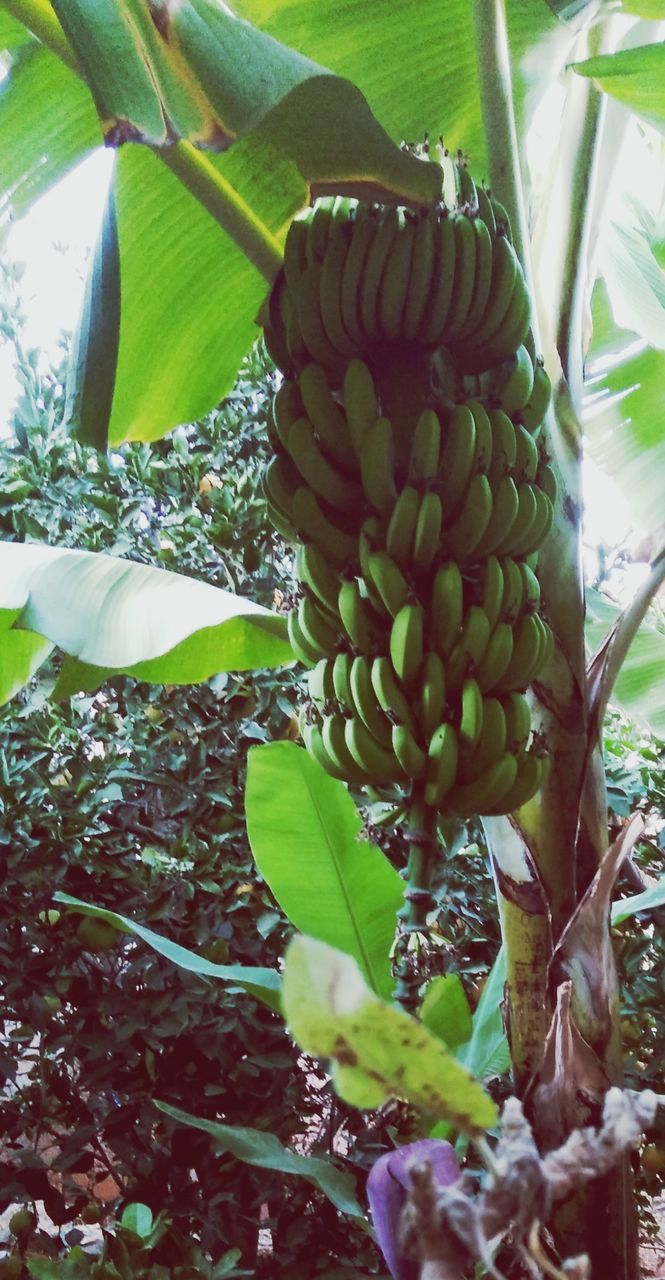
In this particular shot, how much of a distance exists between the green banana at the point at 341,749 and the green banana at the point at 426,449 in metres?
0.15

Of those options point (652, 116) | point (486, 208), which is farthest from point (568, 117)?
point (486, 208)

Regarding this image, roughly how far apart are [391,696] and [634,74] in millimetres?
423

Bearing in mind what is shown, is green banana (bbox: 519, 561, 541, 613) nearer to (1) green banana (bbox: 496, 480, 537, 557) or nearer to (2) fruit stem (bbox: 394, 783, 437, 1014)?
(1) green banana (bbox: 496, 480, 537, 557)

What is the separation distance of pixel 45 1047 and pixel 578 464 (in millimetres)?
892

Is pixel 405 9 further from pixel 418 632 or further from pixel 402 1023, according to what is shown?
pixel 402 1023

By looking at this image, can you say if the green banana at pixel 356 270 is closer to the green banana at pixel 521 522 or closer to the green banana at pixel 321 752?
the green banana at pixel 521 522

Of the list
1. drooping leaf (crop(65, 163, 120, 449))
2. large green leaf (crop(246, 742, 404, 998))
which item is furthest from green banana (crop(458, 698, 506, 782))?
drooping leaf (crop(65, 163, 120, 449))

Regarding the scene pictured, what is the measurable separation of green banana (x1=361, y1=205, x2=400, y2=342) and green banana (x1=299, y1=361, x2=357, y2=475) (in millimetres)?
40

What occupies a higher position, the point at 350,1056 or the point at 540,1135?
the point at 350,1056

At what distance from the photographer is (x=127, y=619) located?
2.00 ft

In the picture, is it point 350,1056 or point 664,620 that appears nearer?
point 350,1056

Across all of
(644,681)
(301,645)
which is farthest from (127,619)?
(644,681)

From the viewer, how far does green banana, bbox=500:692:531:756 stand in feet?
1.56

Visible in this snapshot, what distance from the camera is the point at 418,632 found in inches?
17.5
